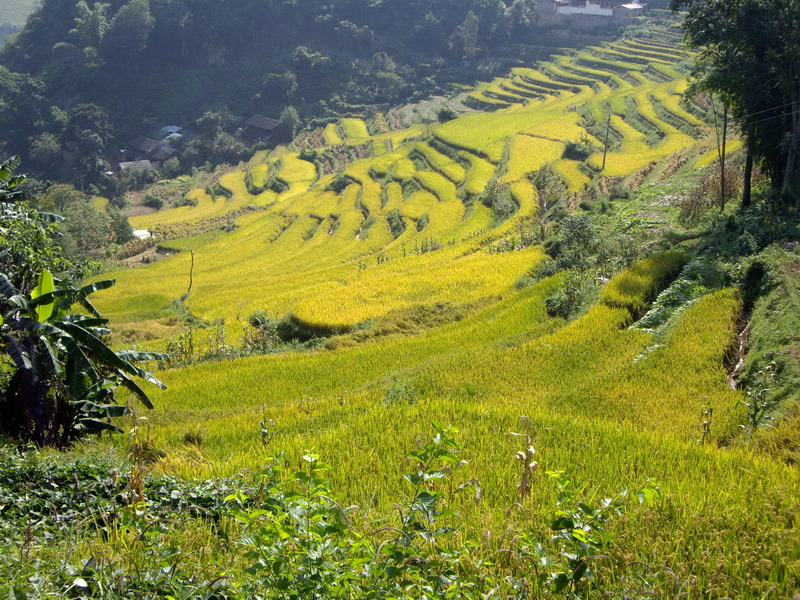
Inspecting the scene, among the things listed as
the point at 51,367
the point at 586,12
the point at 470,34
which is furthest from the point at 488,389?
the point at 586,12

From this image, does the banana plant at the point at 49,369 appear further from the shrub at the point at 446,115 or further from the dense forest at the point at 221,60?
the dense forest at the point at 221,60

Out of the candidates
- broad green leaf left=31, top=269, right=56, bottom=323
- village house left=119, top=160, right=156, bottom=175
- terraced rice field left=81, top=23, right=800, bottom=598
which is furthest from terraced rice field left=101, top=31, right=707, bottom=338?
village house left=119, top=160, right=156, bottom=175

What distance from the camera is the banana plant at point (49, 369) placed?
7.94 metres

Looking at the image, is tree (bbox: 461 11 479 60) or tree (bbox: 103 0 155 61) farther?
tree (bbox: 103 0 155 61)

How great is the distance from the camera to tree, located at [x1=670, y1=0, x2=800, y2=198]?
1484cm

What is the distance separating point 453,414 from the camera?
7590mm

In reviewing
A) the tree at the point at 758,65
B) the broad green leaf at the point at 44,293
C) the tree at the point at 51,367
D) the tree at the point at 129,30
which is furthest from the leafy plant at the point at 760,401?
the tree at the point at 129,30

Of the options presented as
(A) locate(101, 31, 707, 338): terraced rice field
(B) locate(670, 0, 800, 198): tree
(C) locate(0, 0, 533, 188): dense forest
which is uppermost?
(C) locate(0, 0, 533, 188): dense forest

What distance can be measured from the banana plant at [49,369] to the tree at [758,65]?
15445 millimetres

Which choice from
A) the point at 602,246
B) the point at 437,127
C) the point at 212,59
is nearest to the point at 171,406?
the point at 602,246

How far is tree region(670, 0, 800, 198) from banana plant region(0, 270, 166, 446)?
1544cm

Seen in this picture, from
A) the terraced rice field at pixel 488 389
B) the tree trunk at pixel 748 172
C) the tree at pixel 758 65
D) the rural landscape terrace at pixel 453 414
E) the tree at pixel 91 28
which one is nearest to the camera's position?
the rural landscape terrace at pixel 453 414

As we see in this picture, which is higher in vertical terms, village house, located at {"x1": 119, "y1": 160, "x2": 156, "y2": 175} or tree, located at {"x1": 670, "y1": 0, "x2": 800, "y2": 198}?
tree, located at {"x1": 670, "y1": 0, "x2": 800, "y2": 198}

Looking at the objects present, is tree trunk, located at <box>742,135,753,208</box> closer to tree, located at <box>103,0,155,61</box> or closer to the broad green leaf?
the broad green leaf
